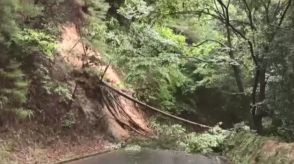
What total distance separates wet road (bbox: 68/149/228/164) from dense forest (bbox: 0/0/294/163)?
75 centimetres

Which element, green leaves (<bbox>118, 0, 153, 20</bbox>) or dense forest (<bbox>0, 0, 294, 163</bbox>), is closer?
dense forest (<bbox>0, 0, 294, 163</bbox>)

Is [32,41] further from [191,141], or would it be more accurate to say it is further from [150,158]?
[191,141]

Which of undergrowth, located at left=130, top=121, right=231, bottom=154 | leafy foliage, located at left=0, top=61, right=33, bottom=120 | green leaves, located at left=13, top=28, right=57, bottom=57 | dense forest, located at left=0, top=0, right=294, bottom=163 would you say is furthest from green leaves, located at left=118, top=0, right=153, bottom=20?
leafy foliage, located at left=0, top=61, right=33, bottom=120

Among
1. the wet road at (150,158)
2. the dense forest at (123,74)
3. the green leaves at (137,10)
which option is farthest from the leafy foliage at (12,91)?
the green leaves at (137,10)

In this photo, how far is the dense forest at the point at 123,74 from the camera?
12836 millimetres

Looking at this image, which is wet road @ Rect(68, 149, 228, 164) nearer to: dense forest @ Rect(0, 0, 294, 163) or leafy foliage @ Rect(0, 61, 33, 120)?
dense forest @ Rect(0, 0, 294, 163)

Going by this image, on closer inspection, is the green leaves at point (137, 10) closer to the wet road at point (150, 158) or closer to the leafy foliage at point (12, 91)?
the wet road at point (150, 158)

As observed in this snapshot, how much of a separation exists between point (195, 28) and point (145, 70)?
8815 mm

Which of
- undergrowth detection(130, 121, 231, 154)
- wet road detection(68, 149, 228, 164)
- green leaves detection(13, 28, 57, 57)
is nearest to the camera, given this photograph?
green leaves detection(13, 28, 57, 57)

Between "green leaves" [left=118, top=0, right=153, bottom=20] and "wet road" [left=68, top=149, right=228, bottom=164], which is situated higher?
"green leaves" [left=118, top=0, right=153, bottom=20]

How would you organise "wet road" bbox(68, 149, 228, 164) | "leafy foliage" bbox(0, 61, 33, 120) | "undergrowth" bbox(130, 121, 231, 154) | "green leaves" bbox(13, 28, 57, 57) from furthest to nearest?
"undergrowth" bbox(130, 121, 231, 154) → "wet road" bbox(68, 149, 228, 164) → "green leaves" bbox(13, 28, 57, 57) → "leafy foliage" bbox(0, 61, 33, 120)

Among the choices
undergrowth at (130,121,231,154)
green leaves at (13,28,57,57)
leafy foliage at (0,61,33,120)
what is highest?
green leaves at (13,28,57,57)

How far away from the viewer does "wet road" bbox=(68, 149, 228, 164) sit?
1375 centimetres

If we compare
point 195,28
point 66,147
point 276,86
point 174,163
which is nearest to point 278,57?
point 276,86
